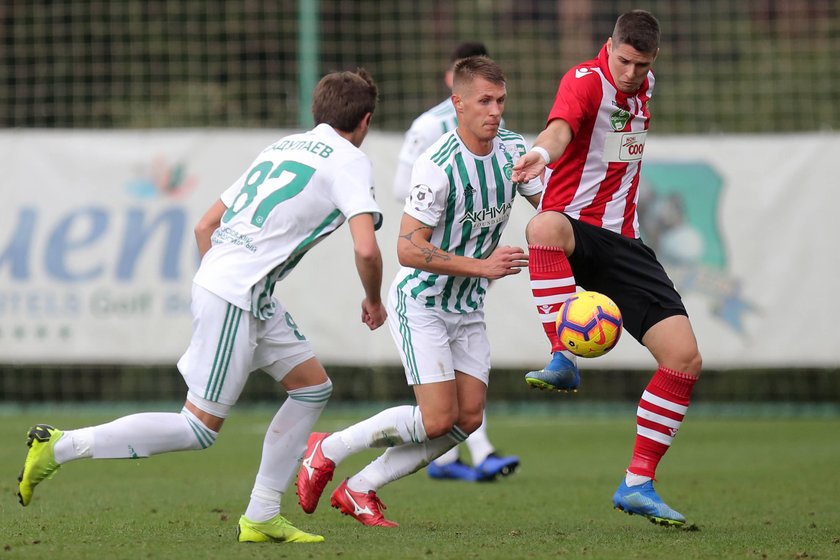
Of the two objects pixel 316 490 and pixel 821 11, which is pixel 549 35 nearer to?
pixel 821 11

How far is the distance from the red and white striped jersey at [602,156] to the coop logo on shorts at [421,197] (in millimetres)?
708

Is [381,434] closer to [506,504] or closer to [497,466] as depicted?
[506,504]

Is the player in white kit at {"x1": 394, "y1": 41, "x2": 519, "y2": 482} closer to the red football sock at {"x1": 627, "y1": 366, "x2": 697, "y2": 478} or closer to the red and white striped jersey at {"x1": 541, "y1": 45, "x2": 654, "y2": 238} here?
the red and white striped jersey at {"x1": 541, "y1": 45, "x2": 654, "y2": 238}

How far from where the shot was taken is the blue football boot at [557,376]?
5863 mm

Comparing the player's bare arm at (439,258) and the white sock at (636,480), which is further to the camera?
the white sock at (636,480)

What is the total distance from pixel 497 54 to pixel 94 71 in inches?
167

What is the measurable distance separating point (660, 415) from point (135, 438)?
2349mm

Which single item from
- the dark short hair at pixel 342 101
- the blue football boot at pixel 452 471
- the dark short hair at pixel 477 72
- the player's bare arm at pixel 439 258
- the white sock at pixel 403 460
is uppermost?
the dark short hair at pixel 477 72

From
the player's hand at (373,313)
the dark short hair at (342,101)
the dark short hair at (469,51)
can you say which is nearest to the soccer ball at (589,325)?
the player's hand at (373,313)

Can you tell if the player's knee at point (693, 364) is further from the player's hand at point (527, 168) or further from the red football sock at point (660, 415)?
the player's hand at point (527, 168)

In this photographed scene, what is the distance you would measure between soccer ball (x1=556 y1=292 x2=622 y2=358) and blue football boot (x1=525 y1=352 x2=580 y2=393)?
8cm

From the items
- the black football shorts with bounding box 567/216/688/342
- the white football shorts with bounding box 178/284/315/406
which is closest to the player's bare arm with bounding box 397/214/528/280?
the black football shorts with bounding box 567/216/688/342

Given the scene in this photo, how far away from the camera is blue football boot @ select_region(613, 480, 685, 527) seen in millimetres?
5867

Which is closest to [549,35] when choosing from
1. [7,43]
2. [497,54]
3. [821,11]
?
[497,54]
